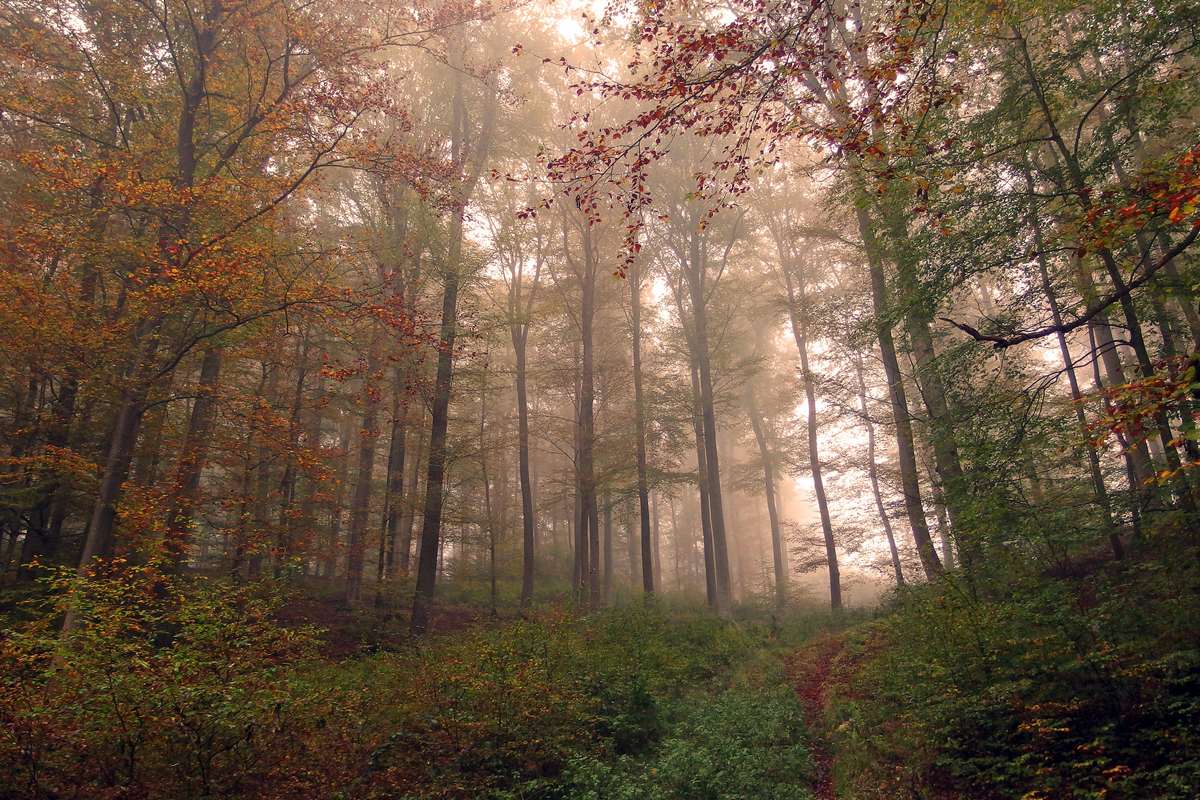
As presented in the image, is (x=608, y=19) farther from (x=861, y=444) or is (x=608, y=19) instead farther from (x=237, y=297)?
(x=861, y=444)

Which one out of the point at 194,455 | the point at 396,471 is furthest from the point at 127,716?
the point at 396,471

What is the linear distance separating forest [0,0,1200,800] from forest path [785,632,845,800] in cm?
9

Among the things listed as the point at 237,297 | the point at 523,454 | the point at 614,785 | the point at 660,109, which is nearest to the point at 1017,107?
the point at 660,109

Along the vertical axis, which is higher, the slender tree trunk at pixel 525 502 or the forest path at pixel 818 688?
the slender tree trunk at pixel 525 502

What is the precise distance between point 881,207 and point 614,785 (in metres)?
10.7

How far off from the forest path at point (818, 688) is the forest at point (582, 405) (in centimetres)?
9

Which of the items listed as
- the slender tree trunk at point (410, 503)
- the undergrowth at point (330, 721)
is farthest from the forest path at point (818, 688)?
the slender tree trunk at point (410, 503)

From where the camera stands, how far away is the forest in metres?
4.86

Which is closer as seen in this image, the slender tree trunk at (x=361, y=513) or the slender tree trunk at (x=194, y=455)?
the slender tree trunk at (x=194, y=455)

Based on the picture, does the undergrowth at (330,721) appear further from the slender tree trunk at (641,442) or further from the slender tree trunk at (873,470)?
the slender tree trunk at (873,470)

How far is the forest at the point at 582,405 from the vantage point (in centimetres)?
486

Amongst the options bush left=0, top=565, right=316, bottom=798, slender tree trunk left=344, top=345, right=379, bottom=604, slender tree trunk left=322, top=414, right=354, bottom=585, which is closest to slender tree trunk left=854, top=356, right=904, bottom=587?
slender tree trunk left=344, top=345, right=379, bottom=604

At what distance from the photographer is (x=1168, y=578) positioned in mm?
6410

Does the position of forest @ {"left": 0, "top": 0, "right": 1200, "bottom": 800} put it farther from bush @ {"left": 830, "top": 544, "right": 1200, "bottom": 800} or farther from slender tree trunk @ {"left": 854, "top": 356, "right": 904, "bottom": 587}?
slender tree trunk @ {"left": 854, "top": 356, "right": 904, "bottom": 587}
